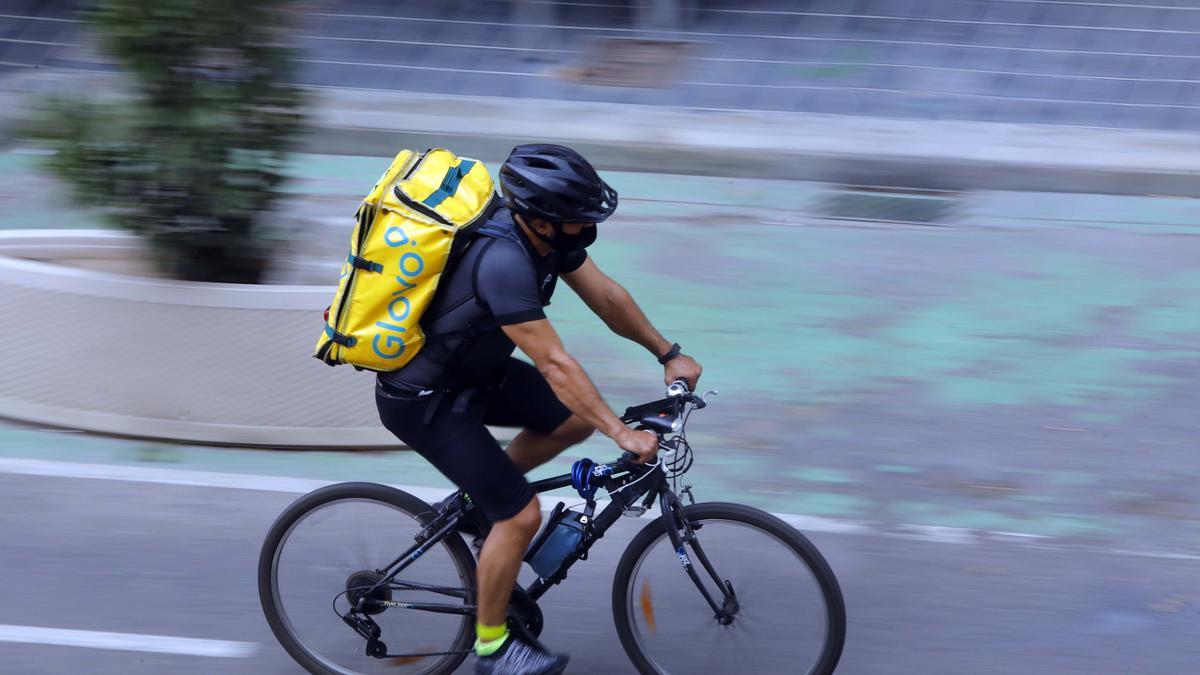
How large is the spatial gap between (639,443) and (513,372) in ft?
2.04

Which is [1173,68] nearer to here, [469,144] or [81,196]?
[469,144]

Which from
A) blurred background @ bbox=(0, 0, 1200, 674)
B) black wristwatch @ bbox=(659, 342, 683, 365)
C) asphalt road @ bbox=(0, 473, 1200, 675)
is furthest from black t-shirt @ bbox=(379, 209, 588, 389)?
blurred background @ bbox=(0, 0, 1200, 674)

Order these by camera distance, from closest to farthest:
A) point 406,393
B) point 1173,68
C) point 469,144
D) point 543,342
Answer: point 543,342, point 406,393, point 469,144, point 1173,68

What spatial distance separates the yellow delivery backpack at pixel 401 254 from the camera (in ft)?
11.9

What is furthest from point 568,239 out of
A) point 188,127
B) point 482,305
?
point 188,127

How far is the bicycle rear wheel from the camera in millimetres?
4117

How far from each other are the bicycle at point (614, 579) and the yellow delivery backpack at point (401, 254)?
57 cm

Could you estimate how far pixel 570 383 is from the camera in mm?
3629

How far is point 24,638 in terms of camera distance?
4.51m

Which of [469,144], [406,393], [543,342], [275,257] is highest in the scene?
[543,342]

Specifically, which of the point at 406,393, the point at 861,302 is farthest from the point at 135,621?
the point at 861,302

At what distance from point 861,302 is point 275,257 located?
3.42 m

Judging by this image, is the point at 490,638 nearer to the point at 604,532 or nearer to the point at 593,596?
the point at 604,532

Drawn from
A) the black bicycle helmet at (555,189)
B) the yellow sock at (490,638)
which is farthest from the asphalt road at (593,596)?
the black bicycle helmet at (555,189)
